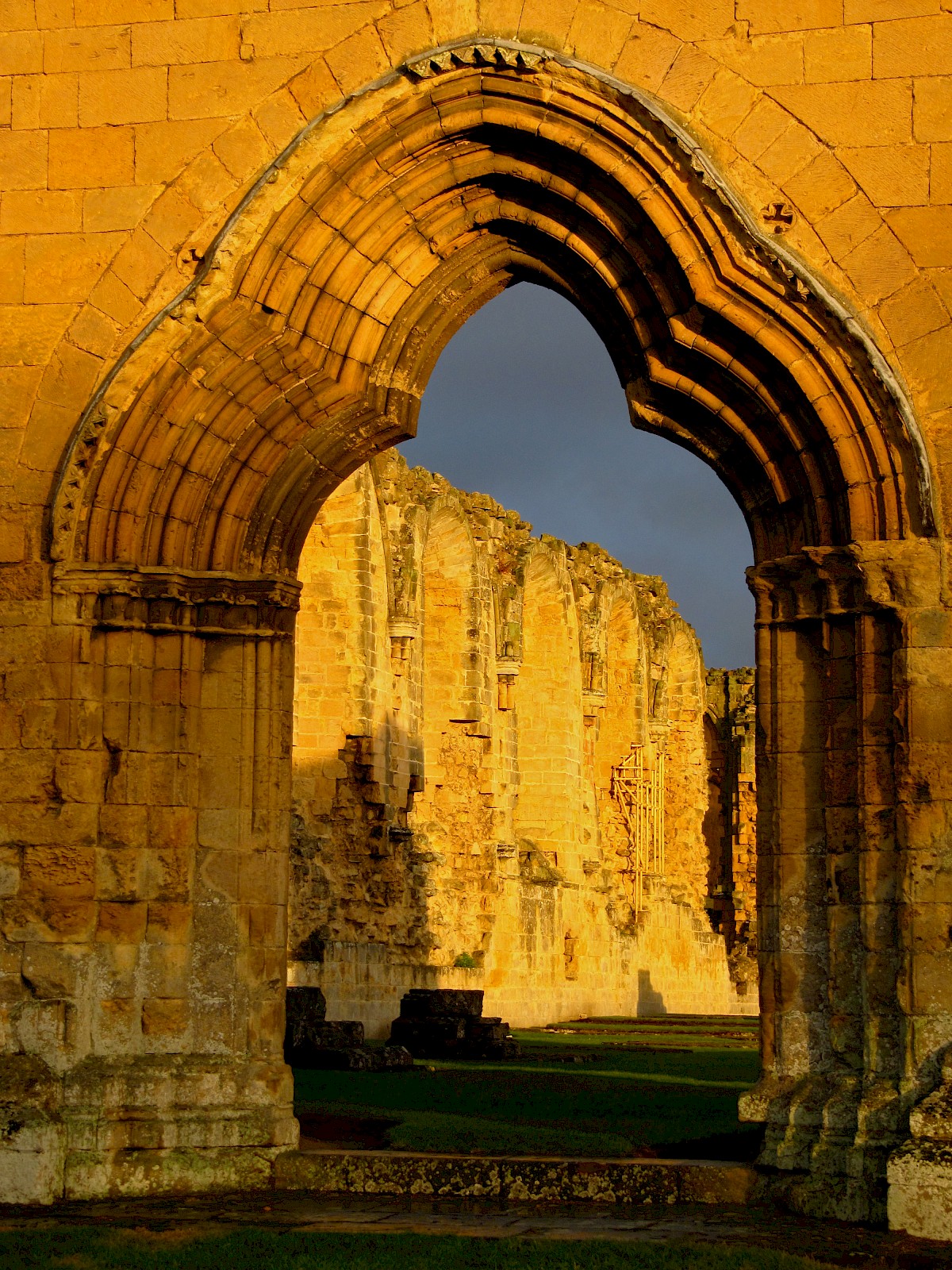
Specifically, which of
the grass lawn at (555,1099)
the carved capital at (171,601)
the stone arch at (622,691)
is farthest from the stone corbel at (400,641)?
the carved capital at (171,601)

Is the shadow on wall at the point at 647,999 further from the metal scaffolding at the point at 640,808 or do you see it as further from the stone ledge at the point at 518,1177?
the stone ledge at the point at 518,1177

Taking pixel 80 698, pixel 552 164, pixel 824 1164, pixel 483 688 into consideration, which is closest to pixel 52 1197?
pixel 80 698

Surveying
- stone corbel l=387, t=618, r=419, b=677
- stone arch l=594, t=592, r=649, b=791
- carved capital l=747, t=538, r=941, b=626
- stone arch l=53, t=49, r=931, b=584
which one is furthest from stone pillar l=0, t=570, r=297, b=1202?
stone arch l=594, t=592, r=649, b=791

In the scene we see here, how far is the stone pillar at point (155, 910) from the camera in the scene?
8.41 metres

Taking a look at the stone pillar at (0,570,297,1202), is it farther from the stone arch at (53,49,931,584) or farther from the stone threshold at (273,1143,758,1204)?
the stone arch at (53,49,931,584)

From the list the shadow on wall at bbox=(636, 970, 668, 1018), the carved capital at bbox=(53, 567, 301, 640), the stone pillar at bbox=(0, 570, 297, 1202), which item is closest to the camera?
the stone pillar at bbox=(0, 570, 297, 1202)

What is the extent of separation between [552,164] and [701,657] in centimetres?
2449

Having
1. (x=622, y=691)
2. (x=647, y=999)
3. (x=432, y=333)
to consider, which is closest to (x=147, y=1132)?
(x=432, y=333)

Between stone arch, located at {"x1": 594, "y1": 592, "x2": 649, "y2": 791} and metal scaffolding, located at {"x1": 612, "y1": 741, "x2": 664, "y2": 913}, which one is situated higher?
stone arch, located at {"x1": 594, "y1": 592, "x2": 649, "y2": 791}

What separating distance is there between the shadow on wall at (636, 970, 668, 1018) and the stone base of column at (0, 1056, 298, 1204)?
66.9 ft

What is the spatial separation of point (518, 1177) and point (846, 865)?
6.28 feet

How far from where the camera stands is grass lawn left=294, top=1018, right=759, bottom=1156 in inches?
374

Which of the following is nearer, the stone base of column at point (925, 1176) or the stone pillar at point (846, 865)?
the stone base of column at point (925, 1176)

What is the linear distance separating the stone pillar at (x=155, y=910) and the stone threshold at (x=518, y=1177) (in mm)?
232
